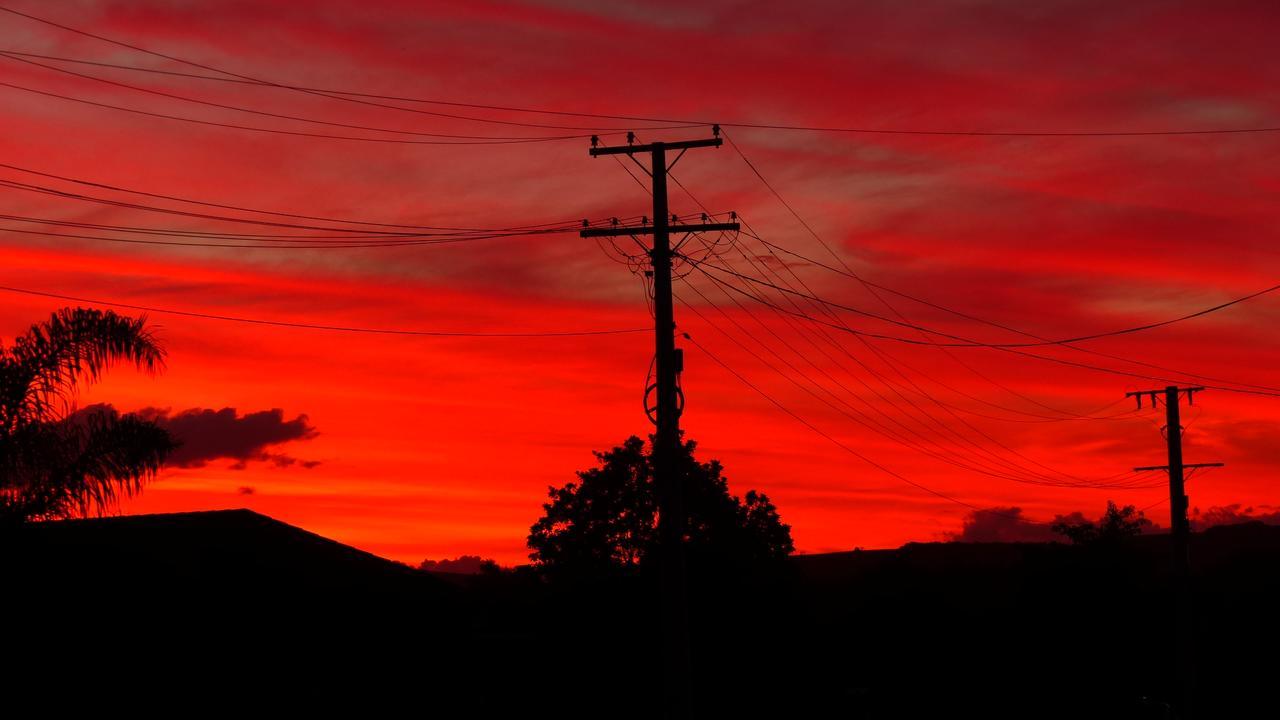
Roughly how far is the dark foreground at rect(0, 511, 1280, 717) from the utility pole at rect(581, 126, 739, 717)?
7.32 m

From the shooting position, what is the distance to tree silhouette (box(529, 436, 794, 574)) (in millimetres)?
70875

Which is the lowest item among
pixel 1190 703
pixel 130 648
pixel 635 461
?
pixel 1190 703

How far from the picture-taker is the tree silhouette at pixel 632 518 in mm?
70875

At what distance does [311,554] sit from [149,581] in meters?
5.02

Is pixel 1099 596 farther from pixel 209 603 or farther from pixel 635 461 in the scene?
pixel 209 603

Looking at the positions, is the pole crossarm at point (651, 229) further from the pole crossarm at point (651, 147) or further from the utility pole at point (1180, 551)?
the utility pole at point (1180, 551)

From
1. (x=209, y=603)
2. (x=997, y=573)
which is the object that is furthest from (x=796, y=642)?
(x=997, y=573)

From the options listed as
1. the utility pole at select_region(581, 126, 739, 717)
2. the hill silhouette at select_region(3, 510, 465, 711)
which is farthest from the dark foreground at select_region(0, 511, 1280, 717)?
the utility pole at select_region(581, 126, 739, 717)

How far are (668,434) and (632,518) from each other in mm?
45534

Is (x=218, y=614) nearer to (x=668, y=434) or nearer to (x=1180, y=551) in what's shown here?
(x=668, y=434)

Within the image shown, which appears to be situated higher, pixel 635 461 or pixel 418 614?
pixel 635 461

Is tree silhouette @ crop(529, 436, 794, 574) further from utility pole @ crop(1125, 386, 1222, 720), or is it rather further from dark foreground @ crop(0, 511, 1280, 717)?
utility pole @ crop(1125, 386, 1222, 720)

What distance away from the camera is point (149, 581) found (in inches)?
1108

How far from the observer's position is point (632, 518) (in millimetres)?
74312
